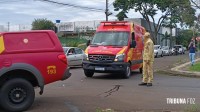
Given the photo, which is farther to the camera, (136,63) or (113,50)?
(136,63)

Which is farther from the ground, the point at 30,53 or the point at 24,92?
the point at 30,53

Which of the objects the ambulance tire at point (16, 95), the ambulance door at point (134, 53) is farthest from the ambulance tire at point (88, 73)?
the ambulance tire at point (16, 95)

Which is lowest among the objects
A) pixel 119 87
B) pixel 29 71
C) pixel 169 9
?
pixel 119 87

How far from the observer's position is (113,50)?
16.7 metres

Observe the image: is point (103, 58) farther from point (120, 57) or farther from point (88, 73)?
point (88, 73)

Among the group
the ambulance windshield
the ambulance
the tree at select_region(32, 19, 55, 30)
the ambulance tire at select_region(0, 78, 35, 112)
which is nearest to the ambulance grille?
the ambulance

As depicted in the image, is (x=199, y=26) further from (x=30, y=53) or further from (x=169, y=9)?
(x=30, y=53)

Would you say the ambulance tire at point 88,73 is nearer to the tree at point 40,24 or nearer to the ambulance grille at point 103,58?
the ambulance grille at point 103,58

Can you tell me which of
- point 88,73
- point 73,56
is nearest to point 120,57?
point 88,73

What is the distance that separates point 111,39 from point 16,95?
8943 millimetres

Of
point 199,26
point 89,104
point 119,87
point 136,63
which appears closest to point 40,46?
point 89,104

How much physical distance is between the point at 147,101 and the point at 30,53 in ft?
11.0

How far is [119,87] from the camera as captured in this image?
45.2 ft

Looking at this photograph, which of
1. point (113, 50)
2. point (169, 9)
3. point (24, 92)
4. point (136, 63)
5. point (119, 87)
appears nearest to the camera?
point (24, 92)
